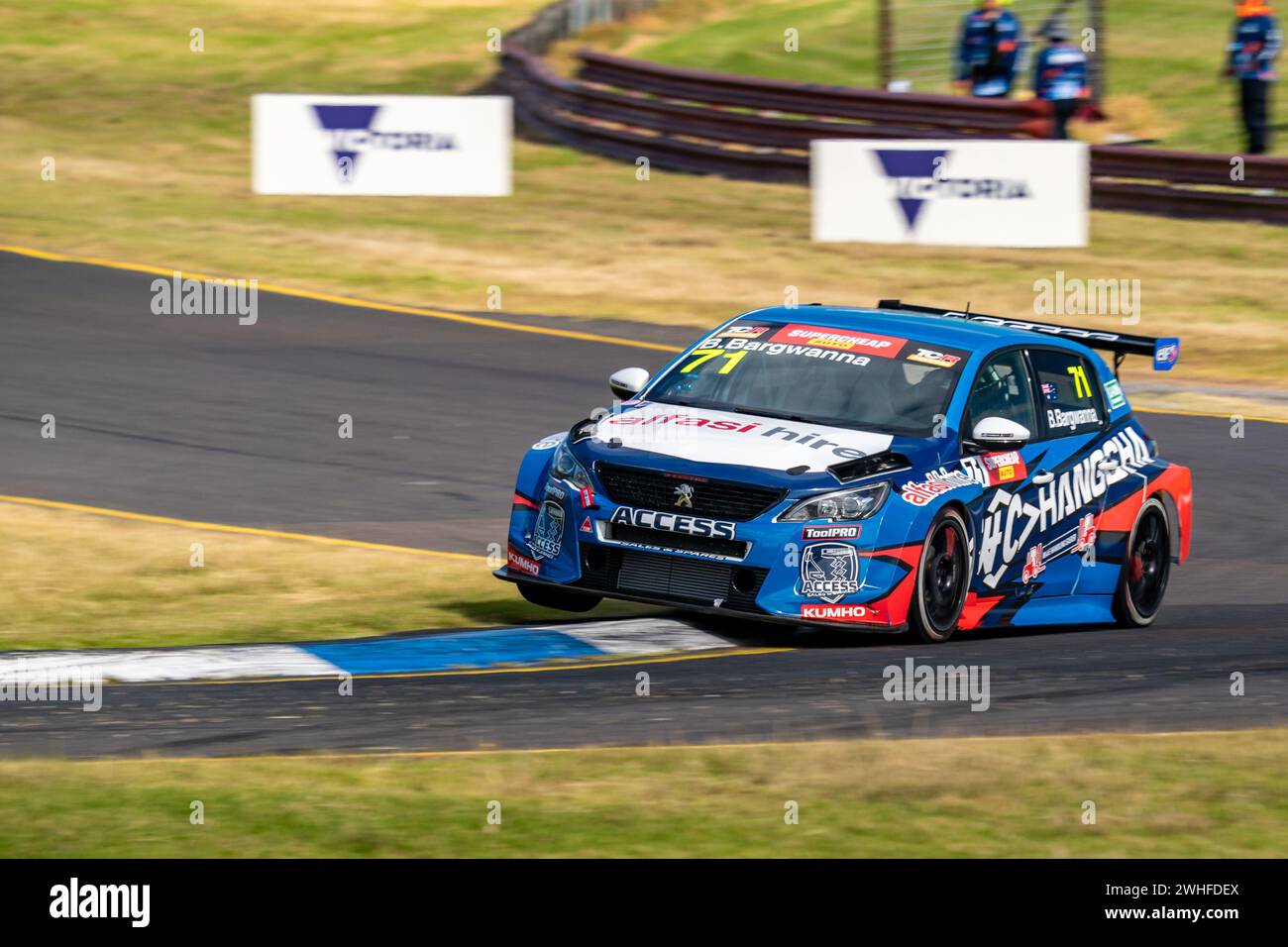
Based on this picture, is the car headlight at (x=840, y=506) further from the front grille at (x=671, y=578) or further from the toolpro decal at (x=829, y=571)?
the front grille at (x=671, y=578)

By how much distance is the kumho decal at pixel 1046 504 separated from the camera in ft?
36.3

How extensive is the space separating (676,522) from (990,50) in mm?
18694

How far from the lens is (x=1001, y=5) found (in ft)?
91.1

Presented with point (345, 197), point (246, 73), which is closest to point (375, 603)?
point (345, 197)

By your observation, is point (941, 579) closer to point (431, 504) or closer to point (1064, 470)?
point (1064, 470)

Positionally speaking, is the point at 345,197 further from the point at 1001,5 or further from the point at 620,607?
the point at 620,607

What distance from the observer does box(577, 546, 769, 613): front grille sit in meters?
10.3

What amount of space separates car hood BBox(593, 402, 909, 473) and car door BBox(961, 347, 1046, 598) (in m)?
0.52

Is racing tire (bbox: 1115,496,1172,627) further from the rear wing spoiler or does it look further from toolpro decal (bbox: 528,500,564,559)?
toolpro decal (bbox: 528,500,564,559)

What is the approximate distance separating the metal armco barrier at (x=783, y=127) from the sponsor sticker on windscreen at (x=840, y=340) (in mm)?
14742

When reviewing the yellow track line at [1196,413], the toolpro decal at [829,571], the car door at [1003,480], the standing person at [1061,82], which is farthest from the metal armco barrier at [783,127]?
the toolpro decal at [829,571]

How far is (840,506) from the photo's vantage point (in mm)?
10312

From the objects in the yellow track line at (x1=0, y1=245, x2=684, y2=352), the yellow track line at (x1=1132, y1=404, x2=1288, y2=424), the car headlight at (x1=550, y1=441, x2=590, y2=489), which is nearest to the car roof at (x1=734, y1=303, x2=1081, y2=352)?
the car headlight at (x1=550, y1=441, x2=590, y2=489)

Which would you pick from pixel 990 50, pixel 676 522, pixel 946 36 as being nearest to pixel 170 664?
pixel 676 522
